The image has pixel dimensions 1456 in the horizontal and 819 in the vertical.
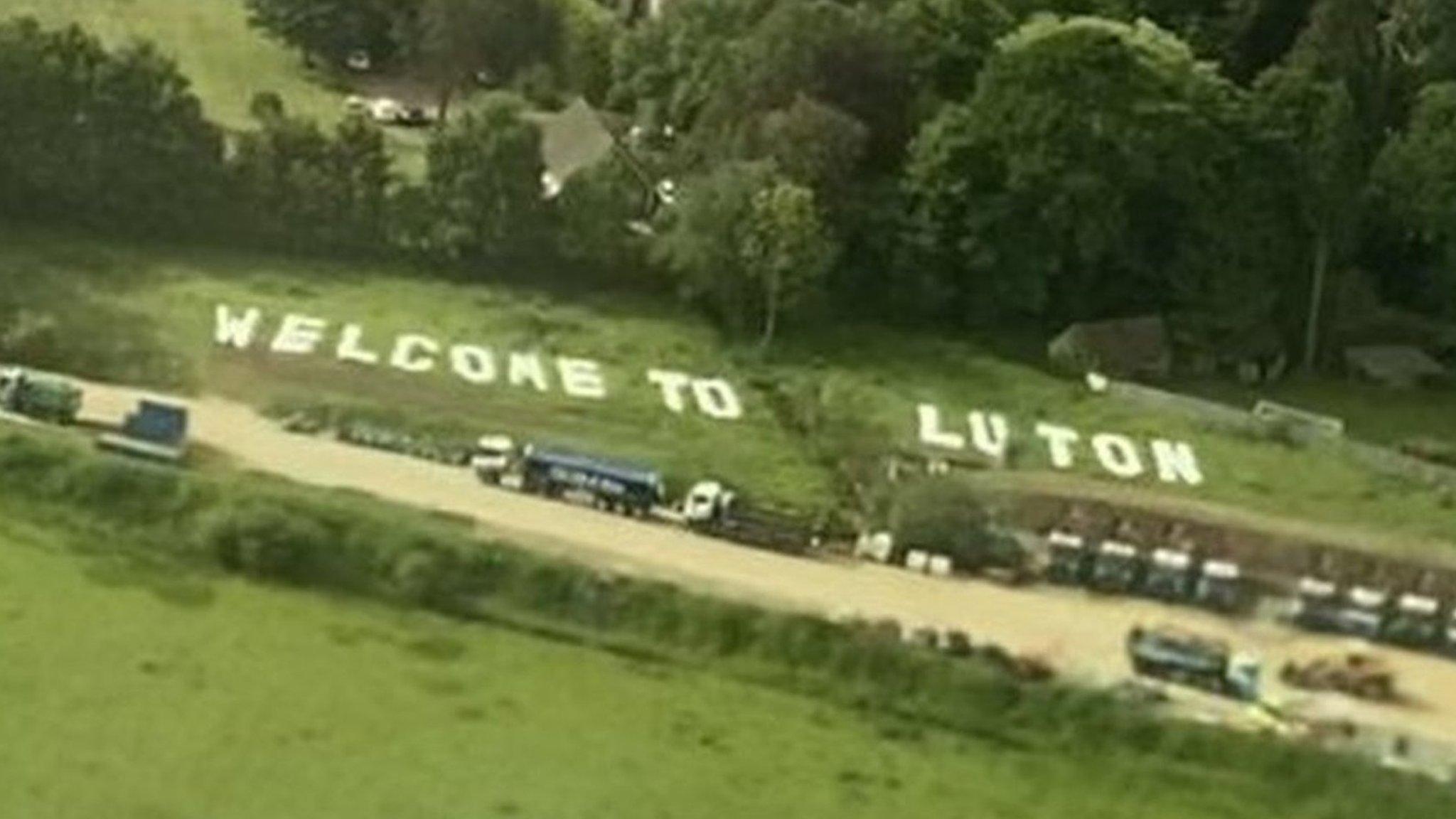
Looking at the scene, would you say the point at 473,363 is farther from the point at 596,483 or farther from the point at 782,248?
the point at 782,248

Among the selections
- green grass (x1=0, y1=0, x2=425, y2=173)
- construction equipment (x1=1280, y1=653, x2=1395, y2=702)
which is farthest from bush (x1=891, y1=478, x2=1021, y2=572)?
green grass (x1=0, y1=0, x2=425, y2=173)

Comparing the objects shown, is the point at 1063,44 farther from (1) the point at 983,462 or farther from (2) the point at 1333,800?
(2) the point at 1333,800

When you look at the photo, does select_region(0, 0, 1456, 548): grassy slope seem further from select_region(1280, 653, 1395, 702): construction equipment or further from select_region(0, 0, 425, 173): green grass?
select_region(0, 0, 425, 173): green grass

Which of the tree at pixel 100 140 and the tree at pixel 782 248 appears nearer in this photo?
the tree at pixel 782 248

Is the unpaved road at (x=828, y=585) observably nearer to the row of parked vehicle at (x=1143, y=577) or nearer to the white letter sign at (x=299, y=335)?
the row of parked vehicle at (x=1143, y=577)

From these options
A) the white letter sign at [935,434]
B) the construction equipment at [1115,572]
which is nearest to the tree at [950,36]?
the white letter sign at [935,434]

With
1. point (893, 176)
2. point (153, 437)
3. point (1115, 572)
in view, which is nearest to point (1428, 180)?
point (893, 176)
